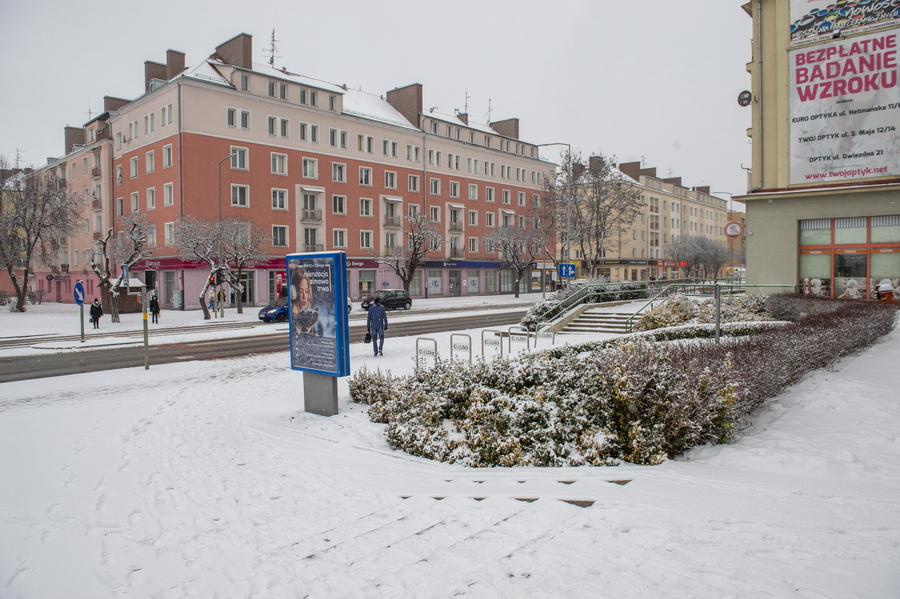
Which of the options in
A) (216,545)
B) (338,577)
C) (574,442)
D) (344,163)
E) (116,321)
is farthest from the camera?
(344,163)

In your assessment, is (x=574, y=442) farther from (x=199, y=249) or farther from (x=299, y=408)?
(x=199, y=249)

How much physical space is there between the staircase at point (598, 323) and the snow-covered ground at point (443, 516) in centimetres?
1157

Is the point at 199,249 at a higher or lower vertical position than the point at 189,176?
lower

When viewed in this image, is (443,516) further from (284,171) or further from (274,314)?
(284,171)

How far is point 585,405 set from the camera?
635 centimetres

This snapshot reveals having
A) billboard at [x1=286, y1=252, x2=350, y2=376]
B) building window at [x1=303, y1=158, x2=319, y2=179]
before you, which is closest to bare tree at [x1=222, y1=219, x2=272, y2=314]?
building window at [x1=303, y1=158, x2=319, y2=179]

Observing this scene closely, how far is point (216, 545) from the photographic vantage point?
4492 mm

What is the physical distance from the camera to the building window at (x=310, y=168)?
1781 inches

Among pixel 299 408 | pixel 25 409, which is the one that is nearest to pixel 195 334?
pixel 25 409

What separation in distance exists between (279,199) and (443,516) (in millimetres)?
42109

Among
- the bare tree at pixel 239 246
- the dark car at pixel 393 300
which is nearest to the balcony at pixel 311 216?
the bare tree at pixel 239 246

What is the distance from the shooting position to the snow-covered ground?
364cm

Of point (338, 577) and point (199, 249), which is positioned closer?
point (338, 577)

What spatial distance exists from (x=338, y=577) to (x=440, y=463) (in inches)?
108
